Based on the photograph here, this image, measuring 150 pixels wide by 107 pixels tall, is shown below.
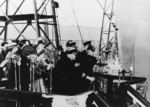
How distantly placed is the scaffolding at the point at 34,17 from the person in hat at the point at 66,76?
0.34 meters

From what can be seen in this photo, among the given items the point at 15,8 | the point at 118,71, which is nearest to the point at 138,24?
the point at 118,71

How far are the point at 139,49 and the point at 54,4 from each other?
128 cm

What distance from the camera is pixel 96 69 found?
229 cm

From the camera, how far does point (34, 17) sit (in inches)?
95.9

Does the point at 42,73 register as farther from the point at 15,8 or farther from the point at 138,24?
the point at 138,24

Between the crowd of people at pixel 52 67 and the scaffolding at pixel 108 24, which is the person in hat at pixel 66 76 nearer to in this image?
the crowd of people at pixel 52 67

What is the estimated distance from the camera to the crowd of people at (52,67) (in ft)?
6.91

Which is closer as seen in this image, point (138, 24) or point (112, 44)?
point (138, 24)

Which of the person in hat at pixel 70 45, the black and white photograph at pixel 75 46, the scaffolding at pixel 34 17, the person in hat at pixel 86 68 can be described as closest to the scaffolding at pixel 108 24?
the black and white photograph at pixel 75 46

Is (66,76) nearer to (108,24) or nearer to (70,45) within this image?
(70,45)

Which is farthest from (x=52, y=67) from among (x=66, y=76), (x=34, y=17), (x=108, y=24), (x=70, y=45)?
(x=108, y=24)

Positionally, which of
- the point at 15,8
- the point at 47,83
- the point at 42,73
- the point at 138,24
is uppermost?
the point at 15,8

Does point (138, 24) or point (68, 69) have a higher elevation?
point (138, 24)

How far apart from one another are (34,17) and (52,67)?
77 cm
